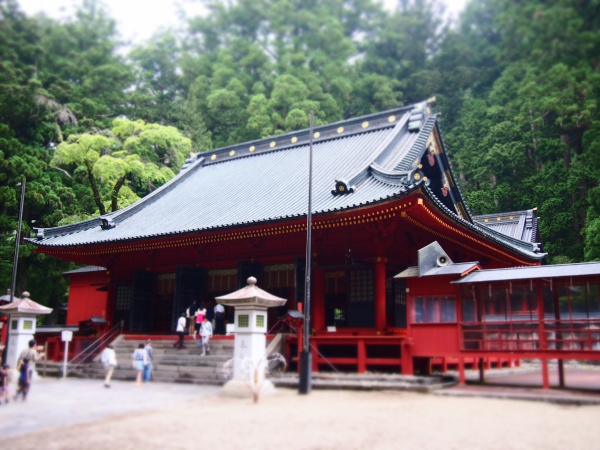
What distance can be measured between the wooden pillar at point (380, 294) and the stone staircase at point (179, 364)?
4750mm

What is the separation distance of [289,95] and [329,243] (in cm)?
3572

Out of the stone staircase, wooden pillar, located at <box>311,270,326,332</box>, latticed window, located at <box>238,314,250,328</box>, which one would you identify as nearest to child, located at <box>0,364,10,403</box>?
the stone staircase

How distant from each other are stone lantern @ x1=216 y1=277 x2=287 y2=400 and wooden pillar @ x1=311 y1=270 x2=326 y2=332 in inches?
209

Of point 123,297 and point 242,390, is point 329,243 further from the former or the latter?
point 123,297

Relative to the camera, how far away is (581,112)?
41312 millimetres

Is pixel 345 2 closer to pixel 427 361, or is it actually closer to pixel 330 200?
pixel 330 200

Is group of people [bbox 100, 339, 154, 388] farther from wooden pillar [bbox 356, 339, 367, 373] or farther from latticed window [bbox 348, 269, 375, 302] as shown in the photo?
latticed window [bbox 348, 269, 375, 302]

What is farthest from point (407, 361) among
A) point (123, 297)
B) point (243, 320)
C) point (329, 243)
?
point (123, 297)

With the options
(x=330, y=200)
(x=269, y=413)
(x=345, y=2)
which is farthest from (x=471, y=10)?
(x=269, y=413)

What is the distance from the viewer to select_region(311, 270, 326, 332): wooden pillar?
63.9ft

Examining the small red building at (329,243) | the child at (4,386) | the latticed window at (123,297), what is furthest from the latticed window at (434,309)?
the latticed window at (123,297)

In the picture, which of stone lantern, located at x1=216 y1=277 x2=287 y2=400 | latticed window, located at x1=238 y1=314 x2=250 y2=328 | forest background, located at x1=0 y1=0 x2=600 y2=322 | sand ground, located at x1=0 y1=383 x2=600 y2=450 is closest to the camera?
sand ground, located at x1=0 y1=383 x2=600 y2=450

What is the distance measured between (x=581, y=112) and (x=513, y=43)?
11.8m

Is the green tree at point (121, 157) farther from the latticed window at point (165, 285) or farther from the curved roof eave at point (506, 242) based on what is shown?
the curved roof eave at point (506, 242)
